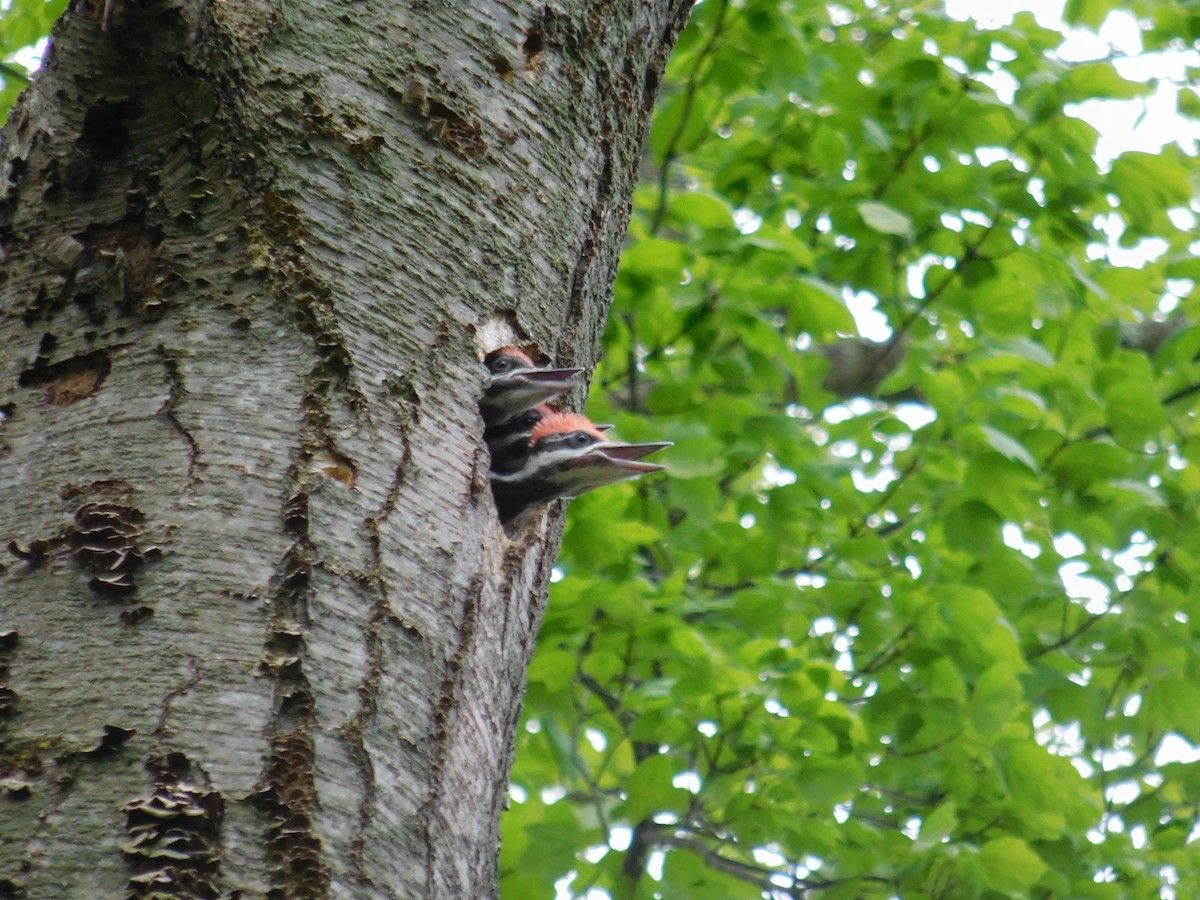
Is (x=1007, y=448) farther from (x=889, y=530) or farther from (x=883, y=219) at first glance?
(x=889, y=530)

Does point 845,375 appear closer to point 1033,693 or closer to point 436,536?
point 1033,693

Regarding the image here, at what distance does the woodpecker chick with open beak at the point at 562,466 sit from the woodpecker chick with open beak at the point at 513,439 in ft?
0.05

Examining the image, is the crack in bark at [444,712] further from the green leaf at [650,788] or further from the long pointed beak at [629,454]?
the green leaf at [650,788]

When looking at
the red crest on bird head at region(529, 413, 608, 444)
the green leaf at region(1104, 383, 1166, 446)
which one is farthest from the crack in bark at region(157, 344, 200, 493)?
the green leaf at region(1104, 383, 1166, 446)

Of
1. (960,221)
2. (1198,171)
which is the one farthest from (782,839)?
(1198,171)

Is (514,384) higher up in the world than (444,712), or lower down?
higher up

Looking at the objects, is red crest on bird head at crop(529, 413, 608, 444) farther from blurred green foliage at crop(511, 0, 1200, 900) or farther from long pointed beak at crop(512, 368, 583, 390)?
blurred green foliage at crop(511, 0, 1200, 900)

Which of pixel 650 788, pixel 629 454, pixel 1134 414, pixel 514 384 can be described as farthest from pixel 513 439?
pixel 1134 414

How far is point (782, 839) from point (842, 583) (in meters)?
1.01

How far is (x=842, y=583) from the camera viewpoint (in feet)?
15.1

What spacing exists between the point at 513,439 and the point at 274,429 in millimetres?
670

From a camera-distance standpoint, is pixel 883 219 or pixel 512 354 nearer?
pixel 512 354

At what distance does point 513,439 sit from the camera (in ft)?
6.49

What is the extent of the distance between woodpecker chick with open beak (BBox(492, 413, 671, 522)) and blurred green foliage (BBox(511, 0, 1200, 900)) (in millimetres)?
1453
